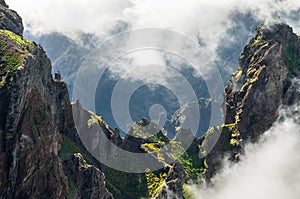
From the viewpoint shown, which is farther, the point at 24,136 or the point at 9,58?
the point at 9,58

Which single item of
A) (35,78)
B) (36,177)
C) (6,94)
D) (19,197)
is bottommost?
(19,197)

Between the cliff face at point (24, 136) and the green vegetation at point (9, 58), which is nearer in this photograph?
the cliff face at point (24, 136)

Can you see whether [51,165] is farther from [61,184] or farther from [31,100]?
[31,100]

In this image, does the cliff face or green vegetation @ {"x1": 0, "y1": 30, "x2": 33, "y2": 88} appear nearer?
the cliff face

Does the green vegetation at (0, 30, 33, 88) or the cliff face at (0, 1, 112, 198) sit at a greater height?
the green vegetation at (0, 30, 33, 88)

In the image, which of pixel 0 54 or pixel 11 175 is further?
pixel 0 54

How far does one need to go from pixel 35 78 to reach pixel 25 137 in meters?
39.3

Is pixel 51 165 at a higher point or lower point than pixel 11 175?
higher

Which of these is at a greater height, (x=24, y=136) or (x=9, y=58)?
(x=9, y=58)

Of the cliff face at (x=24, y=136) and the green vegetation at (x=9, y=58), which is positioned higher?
the green vegetation at (x=9, y=58)

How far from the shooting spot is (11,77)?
16700 centimetres

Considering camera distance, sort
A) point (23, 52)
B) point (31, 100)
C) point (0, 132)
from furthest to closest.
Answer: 1. point (23, 52)
2. point (31, 100)
3. point (0, 132)

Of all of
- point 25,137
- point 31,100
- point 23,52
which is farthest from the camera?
point 23,52

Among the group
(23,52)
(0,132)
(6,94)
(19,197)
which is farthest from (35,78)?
(19,197)
